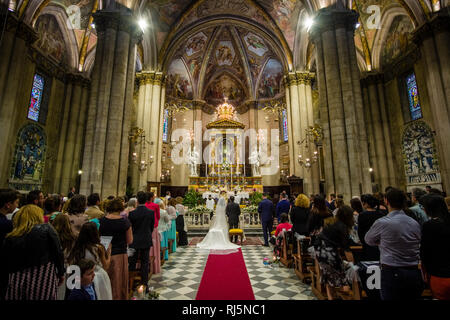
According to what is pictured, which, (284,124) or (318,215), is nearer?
(318,215)

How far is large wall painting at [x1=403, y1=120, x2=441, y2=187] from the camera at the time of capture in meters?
12.8

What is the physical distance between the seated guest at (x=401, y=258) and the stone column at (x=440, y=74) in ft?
37.8

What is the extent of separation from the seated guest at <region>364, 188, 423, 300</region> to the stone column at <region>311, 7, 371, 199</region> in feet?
24.7

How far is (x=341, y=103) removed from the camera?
9.75m

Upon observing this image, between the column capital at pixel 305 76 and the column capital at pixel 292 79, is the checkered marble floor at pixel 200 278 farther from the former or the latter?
the column capital at pixel 305 76

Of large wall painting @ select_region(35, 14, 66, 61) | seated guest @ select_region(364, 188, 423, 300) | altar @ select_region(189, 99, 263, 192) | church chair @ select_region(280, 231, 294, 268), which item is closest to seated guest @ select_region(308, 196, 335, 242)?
seated guest @ select_region(364, 188, 423, 300)

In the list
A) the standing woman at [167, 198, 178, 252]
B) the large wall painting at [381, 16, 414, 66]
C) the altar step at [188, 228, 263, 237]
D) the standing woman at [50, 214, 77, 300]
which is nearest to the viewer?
the standing woman at [50, 214, 77, 300]

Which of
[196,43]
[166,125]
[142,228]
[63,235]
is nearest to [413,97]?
[142,228]

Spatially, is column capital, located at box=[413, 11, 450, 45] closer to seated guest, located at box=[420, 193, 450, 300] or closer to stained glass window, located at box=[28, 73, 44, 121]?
seated guest, located at box=[420, 193, 450, 300]

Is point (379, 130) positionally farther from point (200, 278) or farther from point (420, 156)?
point (200, 278)

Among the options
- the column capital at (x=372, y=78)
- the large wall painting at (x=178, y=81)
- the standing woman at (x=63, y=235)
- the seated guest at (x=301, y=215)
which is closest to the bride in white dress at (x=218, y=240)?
the seated guest at (x=301, y=215)

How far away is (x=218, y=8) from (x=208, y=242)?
1959 cm

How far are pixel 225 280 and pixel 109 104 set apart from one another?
860cm

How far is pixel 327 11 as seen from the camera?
34.4ft
